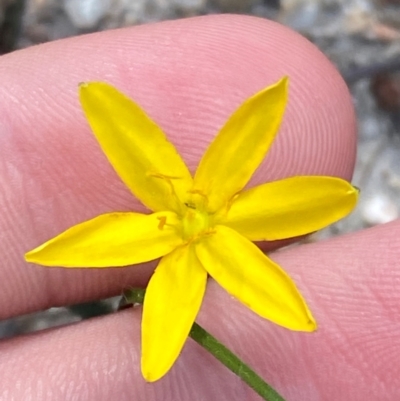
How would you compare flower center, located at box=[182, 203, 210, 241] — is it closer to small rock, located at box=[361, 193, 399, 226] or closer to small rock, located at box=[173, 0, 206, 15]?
small rock, located at box=[361, 193, 399, 226]

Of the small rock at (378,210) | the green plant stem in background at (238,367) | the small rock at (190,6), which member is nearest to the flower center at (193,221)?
the green plant stem in background at (238,367)

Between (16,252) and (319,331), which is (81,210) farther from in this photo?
(319,331)

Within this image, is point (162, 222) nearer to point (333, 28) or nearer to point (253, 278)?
point (253, 278)

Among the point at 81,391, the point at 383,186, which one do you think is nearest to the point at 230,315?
the point at 81,391

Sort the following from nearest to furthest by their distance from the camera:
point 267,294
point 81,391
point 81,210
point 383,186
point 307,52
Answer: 1. point 267,294
2. point 81,391
3. point 81,210
4. point 307,52
5. point 383,186

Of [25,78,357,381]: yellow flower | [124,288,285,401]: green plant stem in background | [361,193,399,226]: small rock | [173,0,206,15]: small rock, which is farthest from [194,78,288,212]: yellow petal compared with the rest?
[173,0,206,15]: small rock

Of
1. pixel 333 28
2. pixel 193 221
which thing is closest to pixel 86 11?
pixel 333 28
